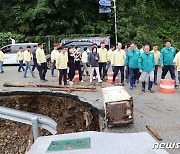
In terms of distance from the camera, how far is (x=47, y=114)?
38.6ft

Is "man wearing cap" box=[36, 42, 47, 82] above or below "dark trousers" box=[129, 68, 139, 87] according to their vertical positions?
above

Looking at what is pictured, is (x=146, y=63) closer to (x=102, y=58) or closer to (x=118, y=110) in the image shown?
(x=102, y=58)

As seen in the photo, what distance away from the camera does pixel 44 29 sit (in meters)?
24.7

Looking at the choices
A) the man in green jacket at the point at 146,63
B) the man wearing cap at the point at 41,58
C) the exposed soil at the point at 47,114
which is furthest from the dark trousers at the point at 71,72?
the man in green jacket at the point at 146,63

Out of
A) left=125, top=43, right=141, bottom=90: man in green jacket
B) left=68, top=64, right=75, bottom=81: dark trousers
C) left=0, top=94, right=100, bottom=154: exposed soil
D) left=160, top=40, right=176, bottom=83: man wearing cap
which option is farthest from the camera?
left=68, top=64, right=75, bottom=81: dark trousers

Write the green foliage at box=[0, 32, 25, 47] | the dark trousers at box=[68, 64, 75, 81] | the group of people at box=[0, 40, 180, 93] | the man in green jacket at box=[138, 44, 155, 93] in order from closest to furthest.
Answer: the man in green jacket at box=[138, 44, 155, 93], the group of people at box=[0, 40, 180, 93], the dark trousers at box=[68, 64, 75, 81], the green foliage at box=[0, 32, 25, 47]

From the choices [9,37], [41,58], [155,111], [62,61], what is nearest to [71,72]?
[62,61]

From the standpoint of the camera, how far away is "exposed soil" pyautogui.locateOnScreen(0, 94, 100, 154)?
392 inches

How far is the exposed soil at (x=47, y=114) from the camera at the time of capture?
996 cm

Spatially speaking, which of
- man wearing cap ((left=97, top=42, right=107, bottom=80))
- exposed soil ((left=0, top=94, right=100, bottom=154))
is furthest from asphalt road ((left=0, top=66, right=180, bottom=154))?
man wearing cap ((left=97, top=42, right=107, bottom=80))

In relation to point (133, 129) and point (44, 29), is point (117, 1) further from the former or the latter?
point (133, 129)

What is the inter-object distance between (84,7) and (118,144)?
23211mm

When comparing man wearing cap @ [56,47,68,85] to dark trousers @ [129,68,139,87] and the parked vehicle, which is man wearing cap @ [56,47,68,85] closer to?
dark trousers @ [129,68,139,87]

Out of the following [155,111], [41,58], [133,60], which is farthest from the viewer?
[41,58]
